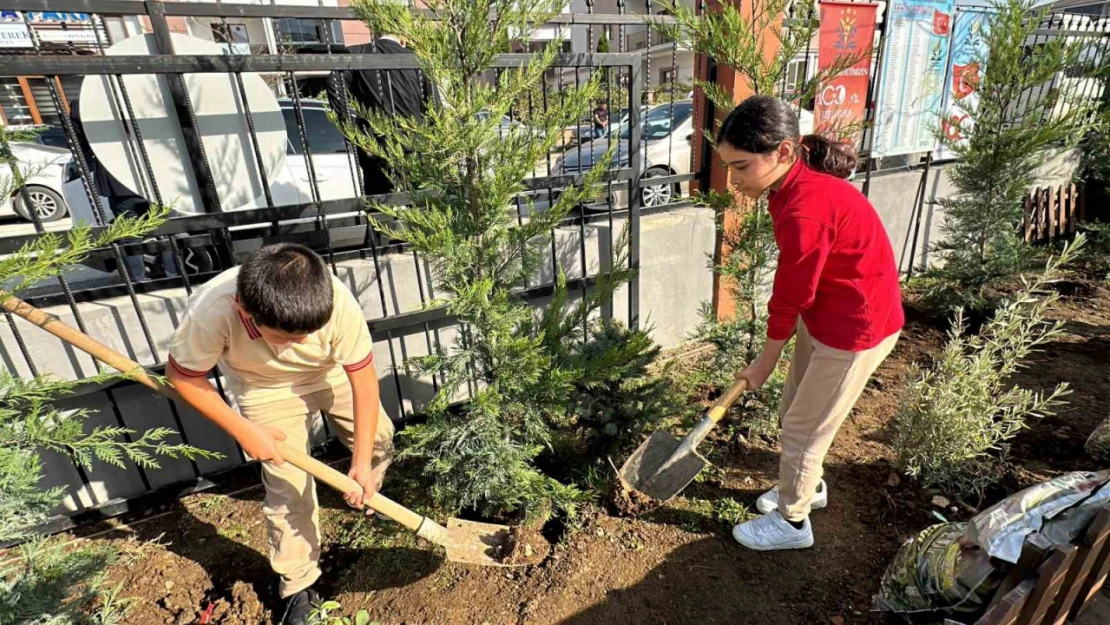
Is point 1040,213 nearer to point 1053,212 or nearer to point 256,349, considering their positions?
point 1053,212

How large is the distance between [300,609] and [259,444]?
2.43ft

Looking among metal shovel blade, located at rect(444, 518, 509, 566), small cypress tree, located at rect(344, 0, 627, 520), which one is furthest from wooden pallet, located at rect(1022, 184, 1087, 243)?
metal shovel blade, located at rect(444, 518, 509, 566)

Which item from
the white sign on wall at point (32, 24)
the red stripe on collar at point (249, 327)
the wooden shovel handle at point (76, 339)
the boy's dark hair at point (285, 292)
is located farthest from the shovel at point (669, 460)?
the white sign on wall at point (32, 24)

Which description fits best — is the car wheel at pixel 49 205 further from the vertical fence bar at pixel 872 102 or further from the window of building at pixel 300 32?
the vertical fence bar at pixel 872 102

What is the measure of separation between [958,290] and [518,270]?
12.8 feet

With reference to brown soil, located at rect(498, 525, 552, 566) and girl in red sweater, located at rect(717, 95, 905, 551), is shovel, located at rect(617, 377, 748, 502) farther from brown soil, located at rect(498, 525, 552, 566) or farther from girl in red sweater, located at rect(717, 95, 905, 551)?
brown soil, located at rect(498, 525, 552, 566)

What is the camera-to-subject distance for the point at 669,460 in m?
2.37

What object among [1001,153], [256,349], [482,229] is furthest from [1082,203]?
[256,349]

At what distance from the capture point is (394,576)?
7.88 ft

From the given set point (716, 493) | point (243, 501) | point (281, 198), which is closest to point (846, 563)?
point (716, 493)

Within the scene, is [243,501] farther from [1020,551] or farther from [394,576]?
[1020,551]

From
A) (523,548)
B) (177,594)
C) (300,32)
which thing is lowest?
(177,594)

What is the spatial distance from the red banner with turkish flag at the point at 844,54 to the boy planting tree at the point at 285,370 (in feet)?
10.8

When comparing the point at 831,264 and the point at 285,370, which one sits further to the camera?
the point at 285,370
